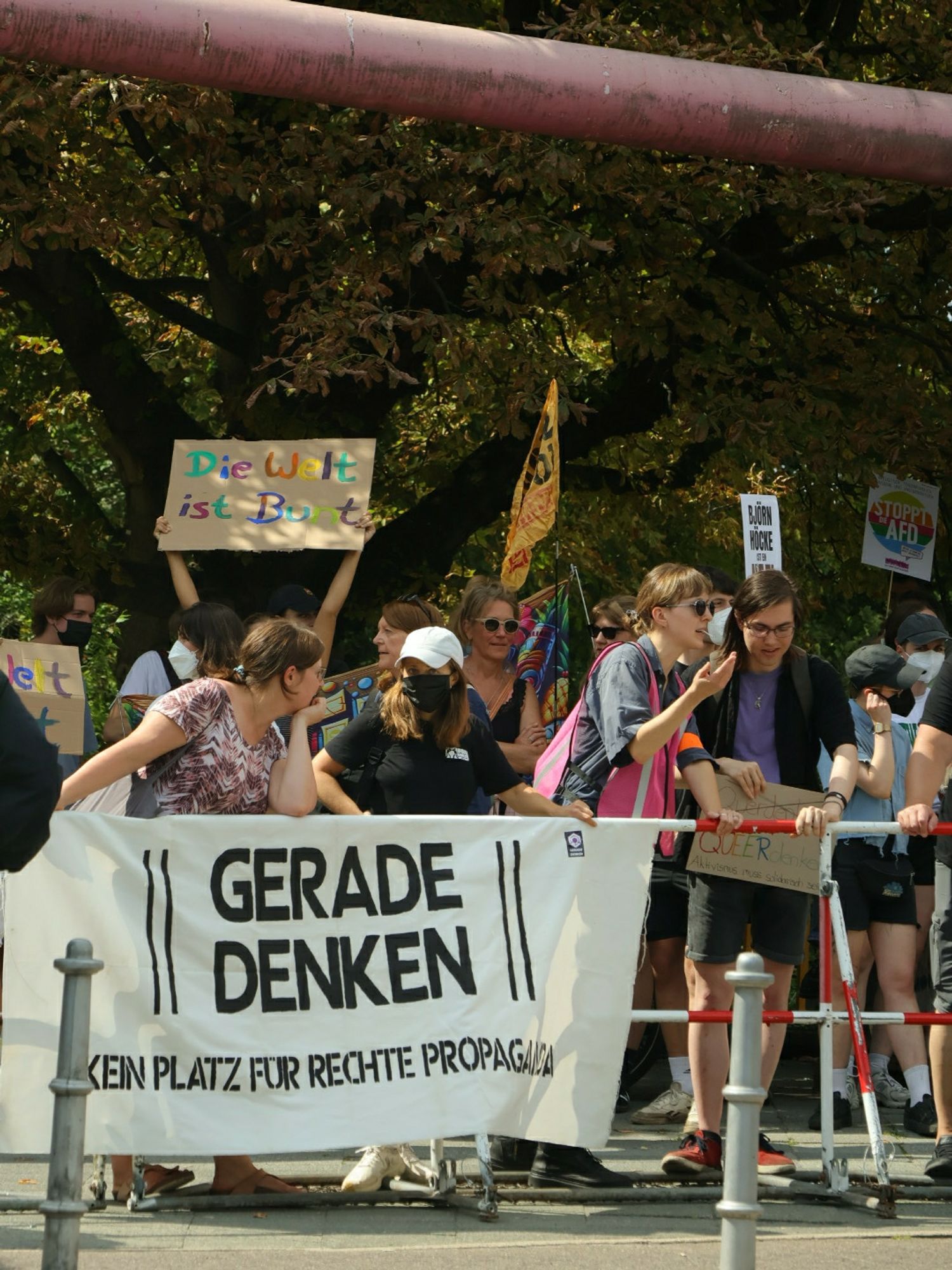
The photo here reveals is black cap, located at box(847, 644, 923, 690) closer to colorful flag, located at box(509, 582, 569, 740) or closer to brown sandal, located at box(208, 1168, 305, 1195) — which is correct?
colorful flag, located at box(509, 582, 569, 740)

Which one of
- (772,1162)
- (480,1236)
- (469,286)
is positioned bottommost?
(480,1236)

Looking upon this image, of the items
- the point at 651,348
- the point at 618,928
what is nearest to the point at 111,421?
the point at 651,348

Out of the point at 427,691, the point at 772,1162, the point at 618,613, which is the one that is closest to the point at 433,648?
the point at 427,691

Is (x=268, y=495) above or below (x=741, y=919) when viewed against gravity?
above

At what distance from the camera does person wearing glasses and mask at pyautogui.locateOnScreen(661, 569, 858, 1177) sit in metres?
6.41

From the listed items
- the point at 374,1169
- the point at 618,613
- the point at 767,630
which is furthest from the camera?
the point at 618,613

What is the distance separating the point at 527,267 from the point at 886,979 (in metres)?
5.01

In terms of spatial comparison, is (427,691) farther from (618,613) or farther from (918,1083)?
(918,1083)

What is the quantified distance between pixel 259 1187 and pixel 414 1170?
1.77 feet

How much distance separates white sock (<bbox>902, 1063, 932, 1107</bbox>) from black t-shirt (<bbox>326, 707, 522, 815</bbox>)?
2361mm

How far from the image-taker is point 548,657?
869 centimetres

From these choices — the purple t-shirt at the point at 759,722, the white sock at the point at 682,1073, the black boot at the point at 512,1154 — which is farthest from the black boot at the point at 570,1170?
the purple t-shirt at the point at 759,722

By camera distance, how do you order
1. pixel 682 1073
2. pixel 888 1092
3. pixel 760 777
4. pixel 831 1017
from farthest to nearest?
1. pixel 888 1092
2. pixel 682 1073
3. pixel 760 777
4. pixel 831 1017

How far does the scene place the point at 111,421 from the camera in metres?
12.5
